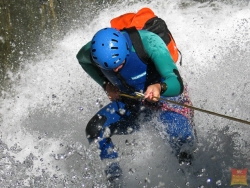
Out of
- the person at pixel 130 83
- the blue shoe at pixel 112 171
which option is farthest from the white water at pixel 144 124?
the person at pixel 130 83

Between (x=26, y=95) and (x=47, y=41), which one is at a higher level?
(x=47, y=41)

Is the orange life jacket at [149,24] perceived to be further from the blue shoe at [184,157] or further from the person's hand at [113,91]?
the blue shoe at [184,157]

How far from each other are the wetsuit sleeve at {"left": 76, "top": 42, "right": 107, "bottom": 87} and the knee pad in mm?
376

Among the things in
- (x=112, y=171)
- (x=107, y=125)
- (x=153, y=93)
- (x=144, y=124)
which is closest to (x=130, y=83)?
(x=107, y=125)

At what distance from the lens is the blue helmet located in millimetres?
3891

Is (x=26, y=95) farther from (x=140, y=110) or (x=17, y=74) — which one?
(x=140, y=110)

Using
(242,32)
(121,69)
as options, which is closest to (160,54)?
(121,69)

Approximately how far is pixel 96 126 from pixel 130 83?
26.2 inches

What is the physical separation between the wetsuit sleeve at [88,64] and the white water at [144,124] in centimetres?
82

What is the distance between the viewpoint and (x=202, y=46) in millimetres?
6242

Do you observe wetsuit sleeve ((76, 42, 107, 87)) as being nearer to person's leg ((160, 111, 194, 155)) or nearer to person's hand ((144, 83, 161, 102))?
person's leg ((160, 111, 194, 155))

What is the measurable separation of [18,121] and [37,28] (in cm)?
143

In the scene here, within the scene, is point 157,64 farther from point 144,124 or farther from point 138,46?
point 144,124

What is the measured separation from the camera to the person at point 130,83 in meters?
3.89
